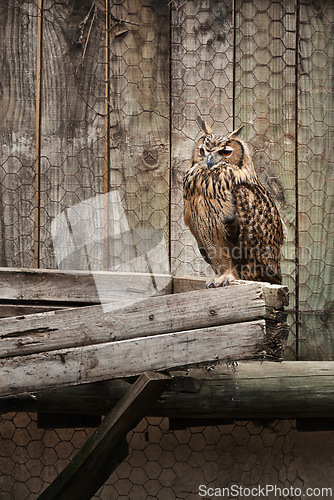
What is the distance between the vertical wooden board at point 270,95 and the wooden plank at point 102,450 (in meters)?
1.01

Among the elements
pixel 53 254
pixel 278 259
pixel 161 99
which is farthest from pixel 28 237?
pixel 278 259

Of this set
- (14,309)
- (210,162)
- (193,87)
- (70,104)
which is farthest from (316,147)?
(14,309)

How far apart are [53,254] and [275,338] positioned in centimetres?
123

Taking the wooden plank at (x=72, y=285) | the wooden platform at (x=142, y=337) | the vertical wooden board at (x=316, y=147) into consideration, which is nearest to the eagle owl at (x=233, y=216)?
the wooden plank at (x=72, y=285)

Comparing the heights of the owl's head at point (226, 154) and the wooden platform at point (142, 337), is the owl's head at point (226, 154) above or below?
above

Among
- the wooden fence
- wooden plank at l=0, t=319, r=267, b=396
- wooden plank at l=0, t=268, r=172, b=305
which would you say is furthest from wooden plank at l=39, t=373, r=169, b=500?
the wooden fence

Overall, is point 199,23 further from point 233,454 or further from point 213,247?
point 233,454

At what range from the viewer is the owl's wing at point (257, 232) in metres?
1.76

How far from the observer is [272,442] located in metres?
2.19

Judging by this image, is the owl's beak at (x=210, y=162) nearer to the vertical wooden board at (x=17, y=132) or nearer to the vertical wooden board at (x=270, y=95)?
the vertical wooden board at (x=270, y=95)

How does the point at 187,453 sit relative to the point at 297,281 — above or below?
below

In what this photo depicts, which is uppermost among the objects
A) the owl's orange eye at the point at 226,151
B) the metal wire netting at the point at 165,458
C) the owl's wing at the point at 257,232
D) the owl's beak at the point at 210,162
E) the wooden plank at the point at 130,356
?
the owl's orange eye at the point at 226,151

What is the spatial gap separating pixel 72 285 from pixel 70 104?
754 millimetres

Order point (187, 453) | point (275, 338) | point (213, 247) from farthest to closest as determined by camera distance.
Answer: point (187, 453), point (213, 247), point (275, 338)
